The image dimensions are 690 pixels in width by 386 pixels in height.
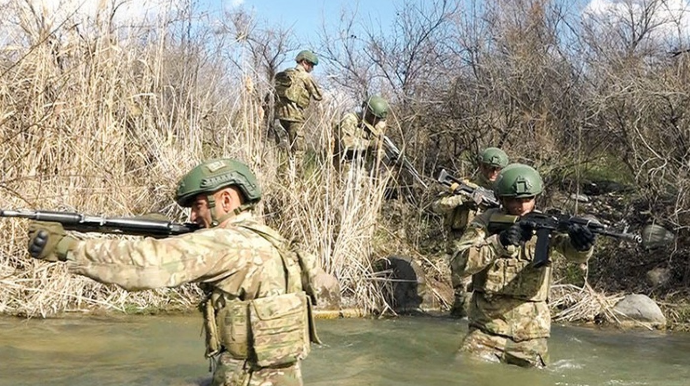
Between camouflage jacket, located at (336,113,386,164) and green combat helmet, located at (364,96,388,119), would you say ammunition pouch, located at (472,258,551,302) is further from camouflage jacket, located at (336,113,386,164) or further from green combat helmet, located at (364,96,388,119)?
green combat helmet, located at (364,96,388,119)

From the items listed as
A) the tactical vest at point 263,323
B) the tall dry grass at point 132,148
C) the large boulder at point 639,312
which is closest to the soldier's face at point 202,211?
the tactical vest at point 263,323

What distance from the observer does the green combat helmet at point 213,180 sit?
359 centimetres

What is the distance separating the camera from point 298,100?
11695mm

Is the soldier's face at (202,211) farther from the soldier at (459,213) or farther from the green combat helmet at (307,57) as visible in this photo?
the green combat helmet at (307,57)

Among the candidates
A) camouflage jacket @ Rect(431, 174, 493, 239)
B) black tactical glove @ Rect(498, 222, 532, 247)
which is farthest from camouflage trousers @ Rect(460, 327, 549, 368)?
camouflage jacket @ Rect(431, 174, 493, 239)

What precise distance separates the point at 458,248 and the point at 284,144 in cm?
443

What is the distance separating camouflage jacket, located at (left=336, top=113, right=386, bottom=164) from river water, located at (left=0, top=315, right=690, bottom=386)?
6.38ft

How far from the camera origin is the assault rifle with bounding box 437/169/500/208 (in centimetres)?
799

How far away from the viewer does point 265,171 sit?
8820mm

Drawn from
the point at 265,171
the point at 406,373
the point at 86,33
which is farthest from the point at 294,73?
the point at 406,373

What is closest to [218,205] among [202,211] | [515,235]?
[202,211]

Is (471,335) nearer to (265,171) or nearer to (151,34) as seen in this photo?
(265,171)

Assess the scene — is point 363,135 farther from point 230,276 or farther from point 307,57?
point 230,276

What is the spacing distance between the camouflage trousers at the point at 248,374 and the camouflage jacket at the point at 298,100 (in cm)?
817
